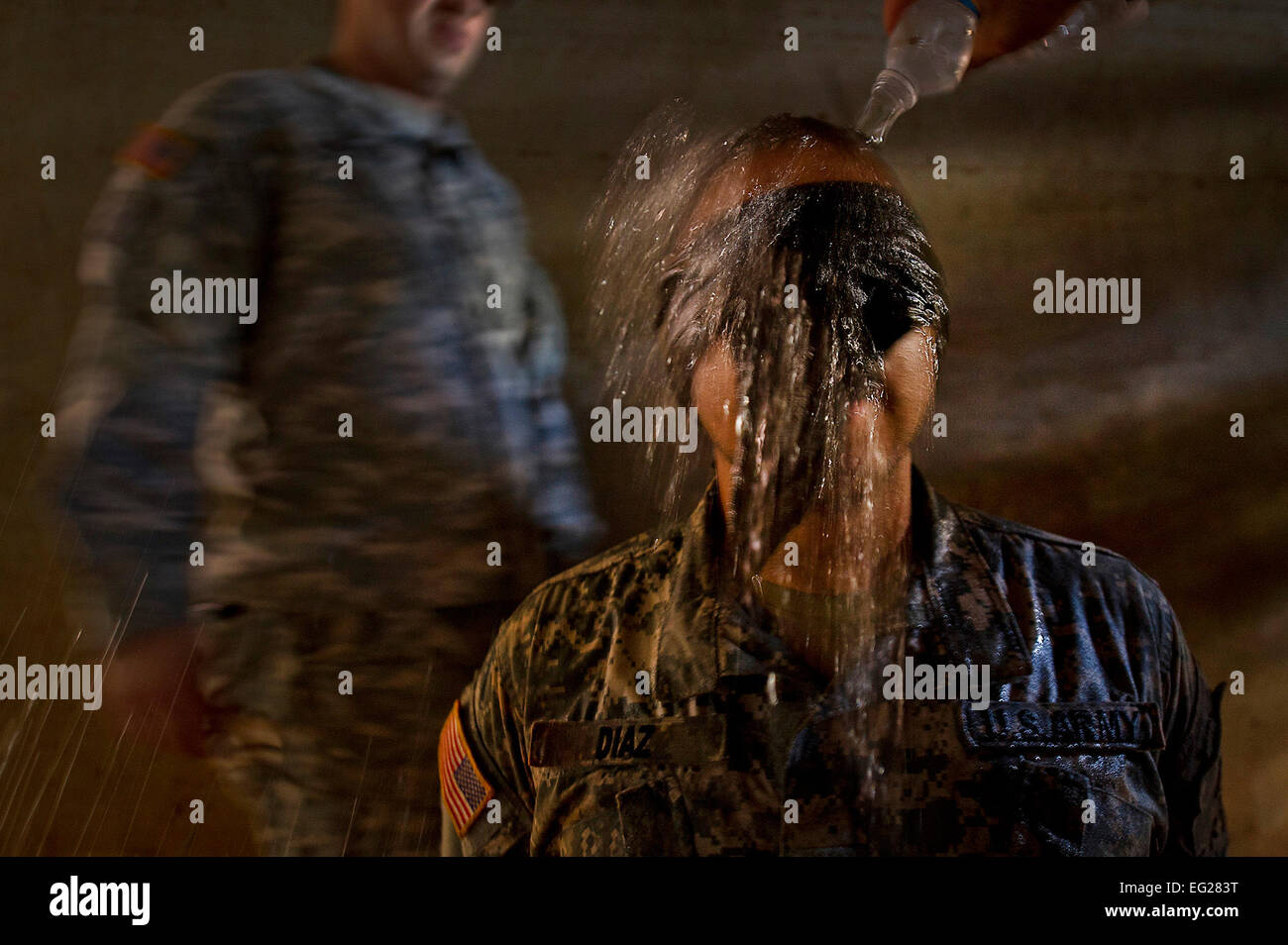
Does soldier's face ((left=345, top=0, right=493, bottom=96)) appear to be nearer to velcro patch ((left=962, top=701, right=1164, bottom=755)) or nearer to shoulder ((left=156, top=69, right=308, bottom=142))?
shoulder ((left=156, top=69, right=308, bottom=142))

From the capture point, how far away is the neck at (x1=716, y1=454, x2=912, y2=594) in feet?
3.14

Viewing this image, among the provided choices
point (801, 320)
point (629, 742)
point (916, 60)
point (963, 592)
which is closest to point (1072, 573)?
point (963, 592)

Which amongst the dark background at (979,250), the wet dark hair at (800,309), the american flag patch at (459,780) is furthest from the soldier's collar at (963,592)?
the american flag patch at (459,780)

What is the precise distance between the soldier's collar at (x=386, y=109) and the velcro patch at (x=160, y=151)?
0.17m

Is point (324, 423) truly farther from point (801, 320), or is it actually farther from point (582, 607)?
point (801, 320)

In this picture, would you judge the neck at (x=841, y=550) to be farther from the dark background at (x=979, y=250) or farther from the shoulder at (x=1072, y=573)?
the dark background at (x=979, y=250)

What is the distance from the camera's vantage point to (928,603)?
98cm

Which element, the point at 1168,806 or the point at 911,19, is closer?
the point at 1168,806

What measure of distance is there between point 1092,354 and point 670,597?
67 cm
